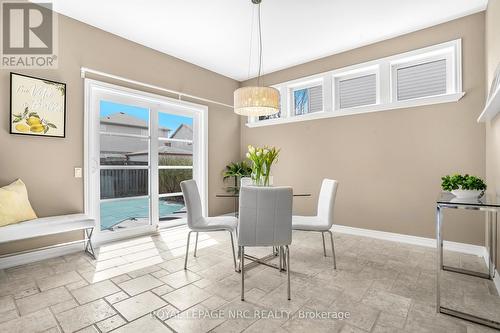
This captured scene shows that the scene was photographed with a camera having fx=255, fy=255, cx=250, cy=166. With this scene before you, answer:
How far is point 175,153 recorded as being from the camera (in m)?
4.55

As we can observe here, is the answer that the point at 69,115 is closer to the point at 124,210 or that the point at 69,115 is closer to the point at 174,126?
the point at 124,210

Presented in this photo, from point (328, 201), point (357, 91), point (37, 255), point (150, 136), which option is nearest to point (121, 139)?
point (150, 136)

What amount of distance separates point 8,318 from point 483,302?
3578 mm

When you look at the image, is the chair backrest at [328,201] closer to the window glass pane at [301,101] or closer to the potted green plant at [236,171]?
the window glass pane at [301,101]

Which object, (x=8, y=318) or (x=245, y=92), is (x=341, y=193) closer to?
(x=245, y=92)

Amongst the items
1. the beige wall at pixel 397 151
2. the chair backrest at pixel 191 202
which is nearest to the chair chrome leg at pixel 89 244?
the chair backrest at pixel 191 202

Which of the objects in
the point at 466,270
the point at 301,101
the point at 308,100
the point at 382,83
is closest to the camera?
the point at 466,270

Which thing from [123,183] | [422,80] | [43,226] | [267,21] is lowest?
[43,226]

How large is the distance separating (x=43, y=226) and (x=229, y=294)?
207cm

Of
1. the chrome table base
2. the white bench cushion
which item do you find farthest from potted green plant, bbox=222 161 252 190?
the chrome table base

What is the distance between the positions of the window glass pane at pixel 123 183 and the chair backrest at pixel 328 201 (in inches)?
108

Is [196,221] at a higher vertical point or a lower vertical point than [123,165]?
lower

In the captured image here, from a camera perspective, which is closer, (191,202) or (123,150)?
(191,202)

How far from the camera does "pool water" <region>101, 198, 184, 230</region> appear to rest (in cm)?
366
